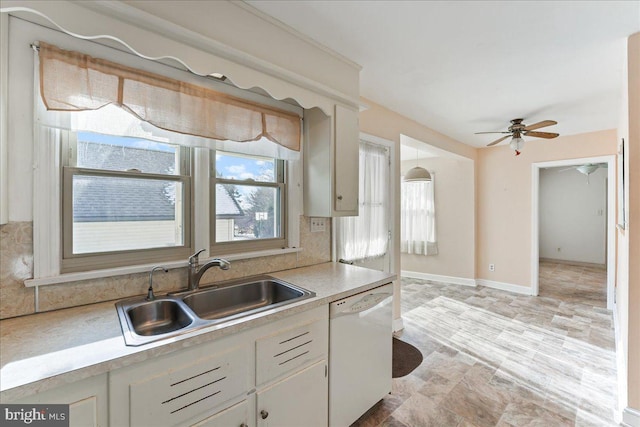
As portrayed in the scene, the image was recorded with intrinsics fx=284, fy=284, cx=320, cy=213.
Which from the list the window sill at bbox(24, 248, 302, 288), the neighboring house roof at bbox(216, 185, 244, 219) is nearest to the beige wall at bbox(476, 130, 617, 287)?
the neighboring house roof at bbox(216, 185, 244, 219)

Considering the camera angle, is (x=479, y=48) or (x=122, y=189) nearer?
(x=122, y=189)

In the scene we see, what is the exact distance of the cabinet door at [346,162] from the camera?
2221mm

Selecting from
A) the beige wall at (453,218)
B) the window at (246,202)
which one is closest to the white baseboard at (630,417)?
the window at (246,202)

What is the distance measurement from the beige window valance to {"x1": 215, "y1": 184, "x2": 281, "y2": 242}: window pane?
1.27 ft

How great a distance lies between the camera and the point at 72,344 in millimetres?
1036

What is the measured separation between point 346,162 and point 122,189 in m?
1.52

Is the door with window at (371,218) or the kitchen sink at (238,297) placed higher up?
the door with window at (371,218)

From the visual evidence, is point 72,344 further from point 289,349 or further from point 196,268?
point 289,349

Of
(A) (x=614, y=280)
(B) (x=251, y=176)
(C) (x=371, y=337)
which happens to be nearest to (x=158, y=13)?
(B) (x=251, y=176)

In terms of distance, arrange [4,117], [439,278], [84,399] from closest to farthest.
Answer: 1. [84,399]
2. [4,117]
3. [439,278]

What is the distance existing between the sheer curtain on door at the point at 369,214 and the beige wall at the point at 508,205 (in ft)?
9.47

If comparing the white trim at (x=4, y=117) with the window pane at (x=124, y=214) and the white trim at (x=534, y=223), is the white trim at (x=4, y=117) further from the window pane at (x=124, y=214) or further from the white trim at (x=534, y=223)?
the white trim at (x=534, y=223)

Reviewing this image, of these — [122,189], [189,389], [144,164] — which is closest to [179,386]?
A: [189,389]

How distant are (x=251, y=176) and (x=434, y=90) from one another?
1.95 metres
